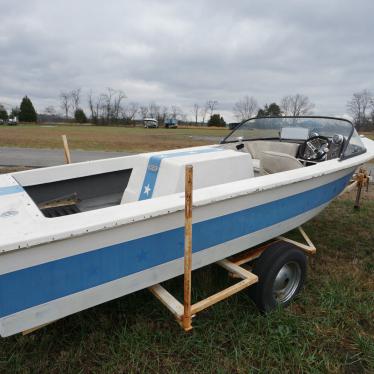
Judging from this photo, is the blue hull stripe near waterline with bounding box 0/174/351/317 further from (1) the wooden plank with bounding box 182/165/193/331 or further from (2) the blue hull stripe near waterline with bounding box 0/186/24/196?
(2) the blue hull stripe near waterline with bounding box 0/186/24/196

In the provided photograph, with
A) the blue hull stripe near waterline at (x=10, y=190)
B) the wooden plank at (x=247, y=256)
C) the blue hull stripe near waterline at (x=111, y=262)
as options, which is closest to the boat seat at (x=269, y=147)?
the wooden plank at (x=247, y=256)

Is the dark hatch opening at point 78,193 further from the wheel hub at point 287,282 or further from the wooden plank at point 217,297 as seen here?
the wheel hub at point 287,282

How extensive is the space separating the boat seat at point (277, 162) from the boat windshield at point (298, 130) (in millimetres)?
516

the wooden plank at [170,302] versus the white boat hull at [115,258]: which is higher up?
the white boat hull at [115,258]

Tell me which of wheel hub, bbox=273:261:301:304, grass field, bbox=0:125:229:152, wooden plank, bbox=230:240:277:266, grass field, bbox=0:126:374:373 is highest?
wooden plank, bbox=230:240:277:266

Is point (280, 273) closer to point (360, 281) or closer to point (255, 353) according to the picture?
point (255, 353)

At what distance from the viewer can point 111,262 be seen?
155 centimetres

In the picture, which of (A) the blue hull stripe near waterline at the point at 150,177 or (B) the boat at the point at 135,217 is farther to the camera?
(A) the blue hull stripe near waterline at the point at 150,177

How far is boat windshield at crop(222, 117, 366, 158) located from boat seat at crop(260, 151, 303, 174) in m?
0.52

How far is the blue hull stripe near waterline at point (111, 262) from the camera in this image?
1348 millimetres

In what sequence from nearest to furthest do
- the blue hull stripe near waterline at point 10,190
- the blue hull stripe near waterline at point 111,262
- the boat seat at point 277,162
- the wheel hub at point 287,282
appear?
the blue hull stripe near waterline at point 111,262 → the blue hull stripe near waterline at point 10,190 → the wheel hub at point 287,282 → the boat seat at point 277,162

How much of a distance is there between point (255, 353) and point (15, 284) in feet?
4.79

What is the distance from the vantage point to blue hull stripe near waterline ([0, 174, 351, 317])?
1348mm

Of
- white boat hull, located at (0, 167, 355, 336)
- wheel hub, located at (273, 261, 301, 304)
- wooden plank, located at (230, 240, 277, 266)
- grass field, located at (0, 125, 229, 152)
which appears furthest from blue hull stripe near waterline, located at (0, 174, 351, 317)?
grass field, located at (0, 125, 229, 152)
